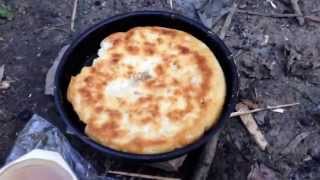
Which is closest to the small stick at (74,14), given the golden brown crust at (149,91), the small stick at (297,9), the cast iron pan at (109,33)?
the cast iron pan at (109,33)

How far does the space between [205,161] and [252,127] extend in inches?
14.0

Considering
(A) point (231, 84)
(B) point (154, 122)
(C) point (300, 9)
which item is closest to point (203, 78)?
(A) point (231, 84)

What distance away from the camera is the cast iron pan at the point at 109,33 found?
245 centimetres

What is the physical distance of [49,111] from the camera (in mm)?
2965

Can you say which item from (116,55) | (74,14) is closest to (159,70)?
(116,55)

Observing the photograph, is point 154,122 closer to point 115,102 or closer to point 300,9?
point 115,102

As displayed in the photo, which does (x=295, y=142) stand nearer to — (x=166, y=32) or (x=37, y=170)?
(x=166, y=32)

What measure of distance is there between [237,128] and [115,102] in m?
0.77

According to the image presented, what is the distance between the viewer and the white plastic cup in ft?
7.46

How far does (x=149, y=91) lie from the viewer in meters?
2.50

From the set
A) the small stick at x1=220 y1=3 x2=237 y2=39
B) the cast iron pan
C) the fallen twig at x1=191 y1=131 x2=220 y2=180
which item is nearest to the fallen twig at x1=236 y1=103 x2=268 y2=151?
the fallen twig at x1=191 y1=131 x2=220 y2=180

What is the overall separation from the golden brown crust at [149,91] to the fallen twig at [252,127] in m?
0.44

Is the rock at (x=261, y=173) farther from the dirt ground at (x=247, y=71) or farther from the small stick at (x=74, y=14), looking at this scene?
the small stick at (x=74, y=14)

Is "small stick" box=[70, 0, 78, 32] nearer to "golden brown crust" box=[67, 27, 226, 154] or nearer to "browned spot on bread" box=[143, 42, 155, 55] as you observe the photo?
"golden brown crust" box=[67, 27, 226, 154]
